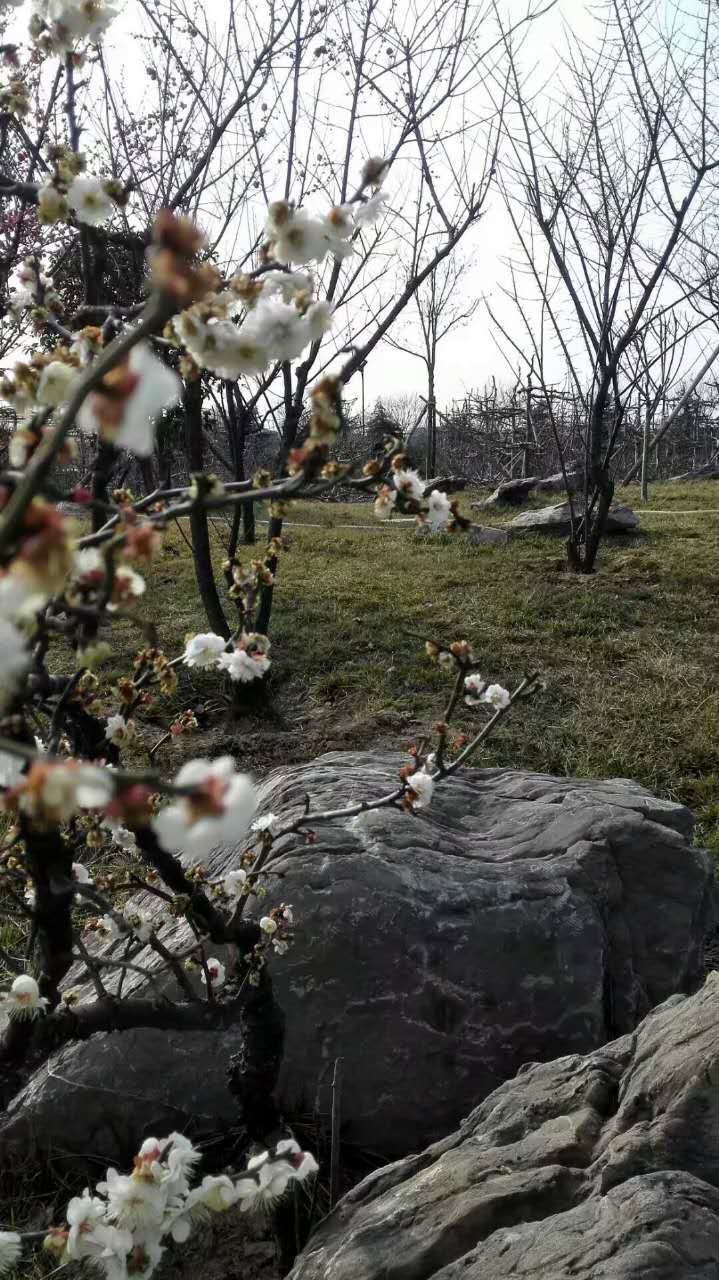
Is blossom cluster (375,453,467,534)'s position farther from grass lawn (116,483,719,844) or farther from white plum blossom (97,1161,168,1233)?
grass lawn (116,483,719,844)

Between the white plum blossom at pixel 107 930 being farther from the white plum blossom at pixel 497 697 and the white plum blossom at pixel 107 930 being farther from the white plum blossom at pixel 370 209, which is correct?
the white plum blossom at pixel 370 209

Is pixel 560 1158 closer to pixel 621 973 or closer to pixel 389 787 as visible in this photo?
pixel 621 973

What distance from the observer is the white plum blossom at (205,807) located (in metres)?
0.55

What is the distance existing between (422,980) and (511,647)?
12.8 feet

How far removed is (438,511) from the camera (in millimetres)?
1250

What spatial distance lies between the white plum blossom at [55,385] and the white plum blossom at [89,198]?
349 millimetres

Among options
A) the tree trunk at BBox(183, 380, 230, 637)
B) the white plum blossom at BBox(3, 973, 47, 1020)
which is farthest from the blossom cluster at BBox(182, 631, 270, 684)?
the tree trunk at BBox(183, 380, 230, 637)

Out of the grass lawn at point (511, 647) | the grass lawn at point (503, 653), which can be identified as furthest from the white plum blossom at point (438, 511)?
the grass lawn at point (511, 647)

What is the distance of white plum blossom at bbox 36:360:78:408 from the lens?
904 millimetres

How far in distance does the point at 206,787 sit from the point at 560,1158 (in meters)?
1.24

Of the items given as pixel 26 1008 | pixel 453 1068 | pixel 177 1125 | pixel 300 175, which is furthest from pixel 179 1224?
pixel 300 175

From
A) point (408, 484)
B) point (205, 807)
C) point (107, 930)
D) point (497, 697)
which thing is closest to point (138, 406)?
point (205, 807)

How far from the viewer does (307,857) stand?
231 cm

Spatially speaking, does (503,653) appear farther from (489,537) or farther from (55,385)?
(55,385)
